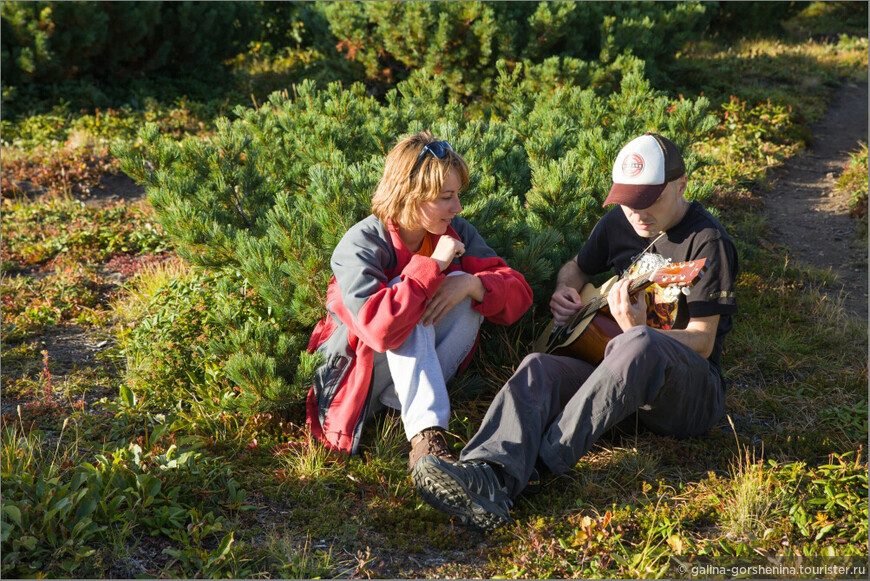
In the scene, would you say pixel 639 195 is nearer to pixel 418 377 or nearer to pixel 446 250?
pixel 446 250

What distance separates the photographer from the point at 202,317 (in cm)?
465

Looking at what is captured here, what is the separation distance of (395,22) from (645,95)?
423 centimetres

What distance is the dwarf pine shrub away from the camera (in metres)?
3.93

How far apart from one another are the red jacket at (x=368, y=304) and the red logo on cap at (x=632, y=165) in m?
0.70

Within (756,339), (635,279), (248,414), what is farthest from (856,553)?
(248,414)

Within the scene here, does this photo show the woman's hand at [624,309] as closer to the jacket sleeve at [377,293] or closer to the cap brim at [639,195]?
the cap brim at [639,195]

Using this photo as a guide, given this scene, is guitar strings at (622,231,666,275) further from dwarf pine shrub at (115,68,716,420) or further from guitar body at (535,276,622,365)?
dwarf pine shrub at (115,68,716,420)

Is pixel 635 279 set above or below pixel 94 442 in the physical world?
above

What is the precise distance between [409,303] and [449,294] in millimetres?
276

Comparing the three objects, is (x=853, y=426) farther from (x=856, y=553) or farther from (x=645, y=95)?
(x=645, y=95)

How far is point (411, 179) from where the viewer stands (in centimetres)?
348

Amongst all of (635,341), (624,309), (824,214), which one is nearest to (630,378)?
(635,341)

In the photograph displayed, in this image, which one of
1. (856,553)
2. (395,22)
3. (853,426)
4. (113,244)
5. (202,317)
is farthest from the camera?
(395,22)

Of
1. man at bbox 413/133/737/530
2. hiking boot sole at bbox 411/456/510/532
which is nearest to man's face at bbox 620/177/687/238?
man at bbox 413/133/737/530
